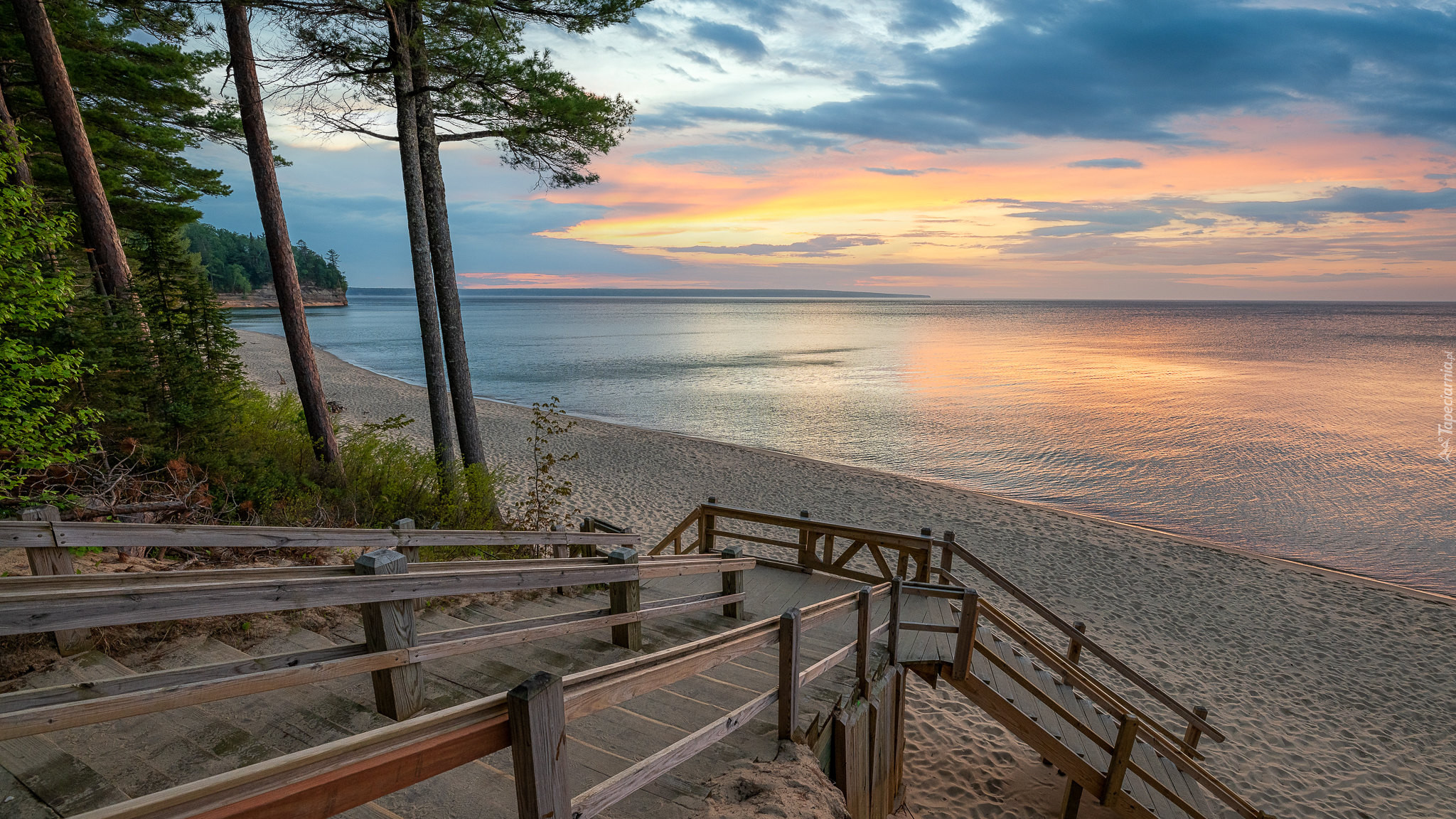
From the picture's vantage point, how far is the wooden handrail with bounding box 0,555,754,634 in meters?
2.07

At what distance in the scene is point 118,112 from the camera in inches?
579

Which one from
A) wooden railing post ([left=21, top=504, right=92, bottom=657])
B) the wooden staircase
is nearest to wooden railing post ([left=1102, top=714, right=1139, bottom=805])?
the wooden staircase

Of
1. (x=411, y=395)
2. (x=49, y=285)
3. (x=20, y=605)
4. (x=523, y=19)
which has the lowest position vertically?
(x=411, y=395)

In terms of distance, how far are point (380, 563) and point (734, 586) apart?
140 inches

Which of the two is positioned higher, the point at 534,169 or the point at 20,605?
the point at 534,169

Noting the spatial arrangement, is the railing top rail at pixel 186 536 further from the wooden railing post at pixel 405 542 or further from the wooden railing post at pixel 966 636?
the wooden railing post at pixel 966 636

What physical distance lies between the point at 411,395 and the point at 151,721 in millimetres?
35413

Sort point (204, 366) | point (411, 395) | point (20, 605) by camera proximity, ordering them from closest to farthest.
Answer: point (20, 605) → point (204, 366) → point (411, 395)

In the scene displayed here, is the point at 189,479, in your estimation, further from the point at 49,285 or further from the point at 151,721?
the point at 151,721

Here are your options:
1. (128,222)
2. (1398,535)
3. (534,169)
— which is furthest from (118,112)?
(1398,535)

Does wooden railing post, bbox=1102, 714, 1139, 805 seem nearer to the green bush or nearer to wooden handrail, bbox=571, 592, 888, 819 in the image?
wooden handrail, bbox=571, 592, 888, 819

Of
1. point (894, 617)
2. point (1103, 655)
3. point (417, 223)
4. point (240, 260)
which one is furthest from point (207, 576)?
point (240, 260)

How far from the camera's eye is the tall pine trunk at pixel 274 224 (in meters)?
9.25

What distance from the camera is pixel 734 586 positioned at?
238 inches
